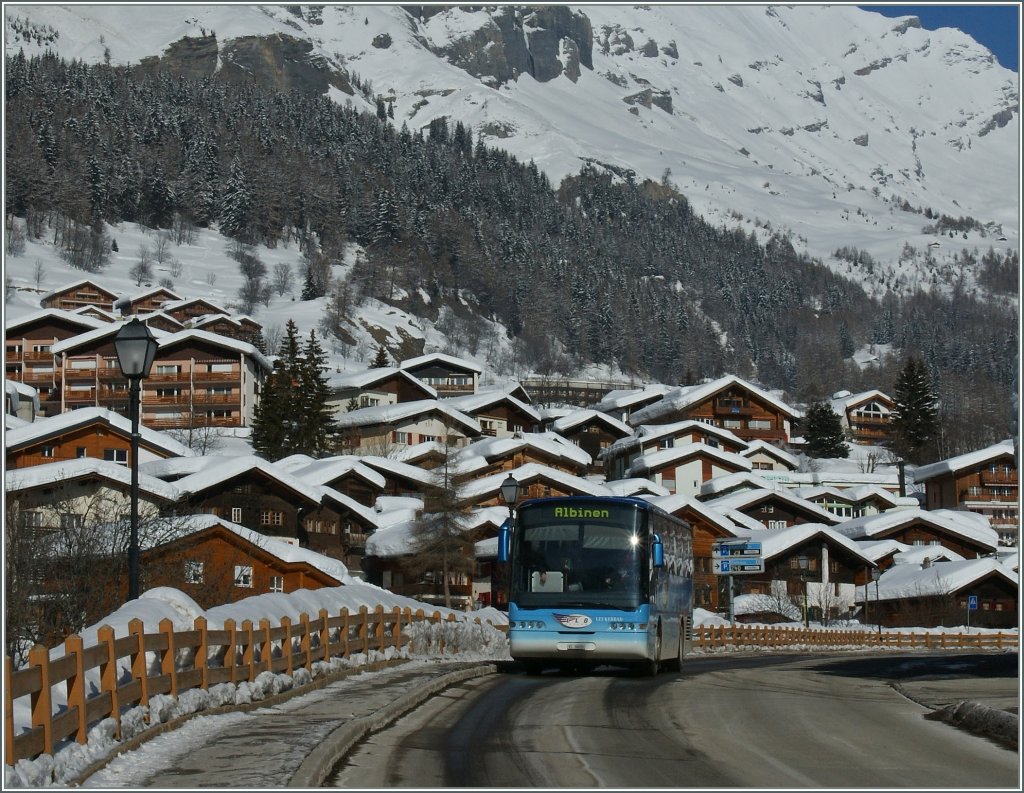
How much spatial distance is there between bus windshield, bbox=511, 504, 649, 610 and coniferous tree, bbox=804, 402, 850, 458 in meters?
123

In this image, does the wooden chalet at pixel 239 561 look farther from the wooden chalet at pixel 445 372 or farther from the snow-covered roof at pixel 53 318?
the wooden chalet at pixel 445 372

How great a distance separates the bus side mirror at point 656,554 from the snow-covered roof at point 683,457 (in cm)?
8457

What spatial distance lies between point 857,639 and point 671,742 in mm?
51716

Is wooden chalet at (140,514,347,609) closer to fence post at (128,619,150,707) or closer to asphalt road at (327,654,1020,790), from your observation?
asphalt road at (327,654,1020,790)

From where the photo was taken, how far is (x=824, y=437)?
14700cm

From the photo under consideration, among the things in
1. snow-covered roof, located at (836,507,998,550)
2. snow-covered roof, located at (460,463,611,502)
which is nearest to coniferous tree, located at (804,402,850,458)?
snow-covered roof, located at (836,507,998,550)

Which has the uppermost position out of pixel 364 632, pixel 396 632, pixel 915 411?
pixel 915 411

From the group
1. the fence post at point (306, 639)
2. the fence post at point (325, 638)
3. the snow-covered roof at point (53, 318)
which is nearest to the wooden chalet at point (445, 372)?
the snow-covered roof at point (53, 318)

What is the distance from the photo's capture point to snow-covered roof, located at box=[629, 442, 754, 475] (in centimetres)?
11119

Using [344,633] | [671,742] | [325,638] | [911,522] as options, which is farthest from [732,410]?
A: [671,742]

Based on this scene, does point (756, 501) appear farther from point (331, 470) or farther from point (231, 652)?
point (231, 652)

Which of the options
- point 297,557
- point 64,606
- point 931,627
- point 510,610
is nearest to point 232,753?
point 510,610

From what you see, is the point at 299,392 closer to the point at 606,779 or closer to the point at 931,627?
the point at 931,627

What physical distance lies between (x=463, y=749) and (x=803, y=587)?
230ft
